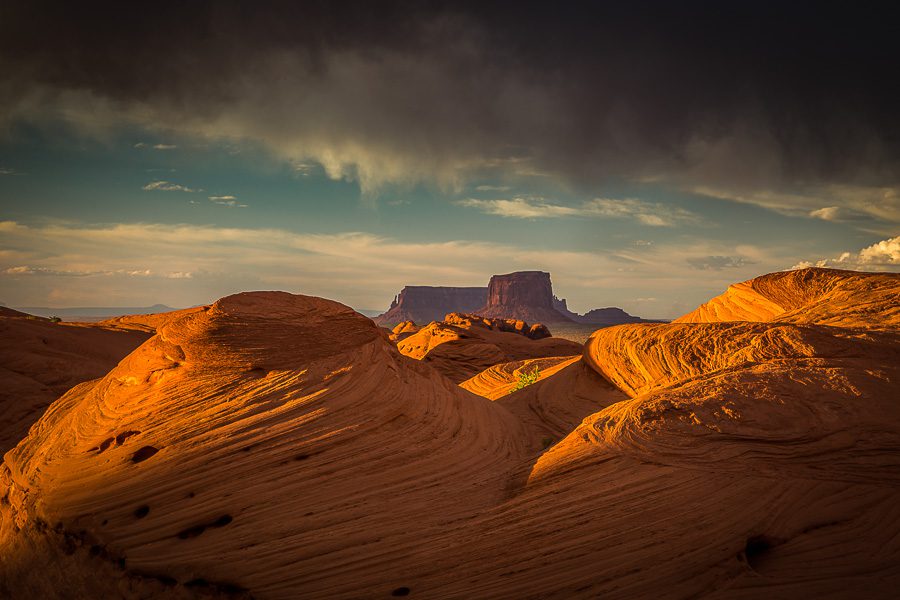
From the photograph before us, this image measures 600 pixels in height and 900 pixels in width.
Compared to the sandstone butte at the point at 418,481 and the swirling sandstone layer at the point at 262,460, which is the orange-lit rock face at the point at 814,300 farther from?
the swirling sandstone layer at the point at 262,460

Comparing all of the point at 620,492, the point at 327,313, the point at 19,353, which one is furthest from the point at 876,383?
the point at 19,353

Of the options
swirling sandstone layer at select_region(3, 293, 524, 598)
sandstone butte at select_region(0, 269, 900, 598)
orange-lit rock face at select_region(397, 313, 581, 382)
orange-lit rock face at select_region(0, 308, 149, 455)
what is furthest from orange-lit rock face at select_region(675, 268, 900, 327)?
orange-lit rock face at select_region(0, 308, 149, 455)

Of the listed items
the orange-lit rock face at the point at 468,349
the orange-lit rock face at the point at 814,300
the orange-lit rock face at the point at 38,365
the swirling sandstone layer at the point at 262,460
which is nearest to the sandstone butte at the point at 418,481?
the swirling sandstone layer at the point at 262,460

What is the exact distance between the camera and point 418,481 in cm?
666

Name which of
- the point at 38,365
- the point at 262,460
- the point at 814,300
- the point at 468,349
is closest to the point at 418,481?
the point at 262,460

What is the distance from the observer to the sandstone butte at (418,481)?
5598 millimetres

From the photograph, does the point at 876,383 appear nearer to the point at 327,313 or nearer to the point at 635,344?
the point at 635,344

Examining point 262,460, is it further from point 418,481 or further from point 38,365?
point 38,365

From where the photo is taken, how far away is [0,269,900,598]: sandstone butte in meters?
5.60

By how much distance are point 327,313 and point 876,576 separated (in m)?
8.05

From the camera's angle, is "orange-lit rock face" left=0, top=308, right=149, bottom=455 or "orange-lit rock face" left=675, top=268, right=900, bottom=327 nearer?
"orange-lit rock face" left=675, top=268, right=900, bottom=327

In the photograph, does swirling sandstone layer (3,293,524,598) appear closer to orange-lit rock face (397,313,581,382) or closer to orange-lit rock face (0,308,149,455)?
orange-lit rock face (0,308,149,455)

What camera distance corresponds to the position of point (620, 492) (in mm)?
6109

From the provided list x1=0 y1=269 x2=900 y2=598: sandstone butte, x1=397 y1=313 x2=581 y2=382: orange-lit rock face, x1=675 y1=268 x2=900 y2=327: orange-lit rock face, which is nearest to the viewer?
x1=0 y1=269 x2=900 y2=598: sandstone butte
